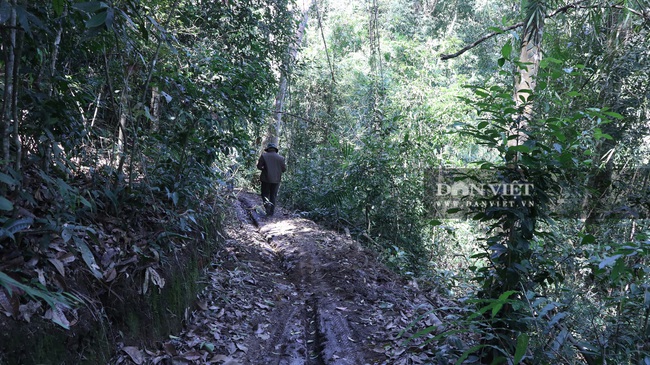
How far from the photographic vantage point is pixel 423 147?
34.0ft

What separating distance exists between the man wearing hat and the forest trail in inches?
123

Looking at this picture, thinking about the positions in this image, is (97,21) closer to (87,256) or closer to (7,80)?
(7,80)

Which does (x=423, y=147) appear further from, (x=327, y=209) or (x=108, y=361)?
(x=108, y=361)

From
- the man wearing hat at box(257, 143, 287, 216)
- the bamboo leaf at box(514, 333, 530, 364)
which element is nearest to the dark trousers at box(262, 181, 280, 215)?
the man wearing hat at box(257, 143, 287, 216)

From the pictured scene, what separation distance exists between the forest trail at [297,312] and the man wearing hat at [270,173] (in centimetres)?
314

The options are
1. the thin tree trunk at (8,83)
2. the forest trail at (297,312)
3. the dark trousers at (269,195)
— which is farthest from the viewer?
the dark trousers at (269,195)

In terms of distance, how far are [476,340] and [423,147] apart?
695 cm

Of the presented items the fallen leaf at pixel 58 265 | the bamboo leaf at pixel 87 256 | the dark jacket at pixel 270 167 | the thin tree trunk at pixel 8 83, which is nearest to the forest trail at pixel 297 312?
the bamboo leaf at pixel 87 256

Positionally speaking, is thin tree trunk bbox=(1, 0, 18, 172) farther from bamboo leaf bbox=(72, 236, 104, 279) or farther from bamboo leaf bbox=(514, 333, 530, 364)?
bamboo leaf bbox=(514, 333, 530, 364)

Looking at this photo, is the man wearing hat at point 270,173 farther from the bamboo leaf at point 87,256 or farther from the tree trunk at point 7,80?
the tree trunk at point 7,80

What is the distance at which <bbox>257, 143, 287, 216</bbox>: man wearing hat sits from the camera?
10.7 meters

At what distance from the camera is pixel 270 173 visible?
34.9 feet

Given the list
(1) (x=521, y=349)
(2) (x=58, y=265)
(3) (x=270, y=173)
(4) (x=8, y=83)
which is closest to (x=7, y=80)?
(4) (x=8, y=83)

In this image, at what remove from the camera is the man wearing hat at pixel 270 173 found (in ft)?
35.0
